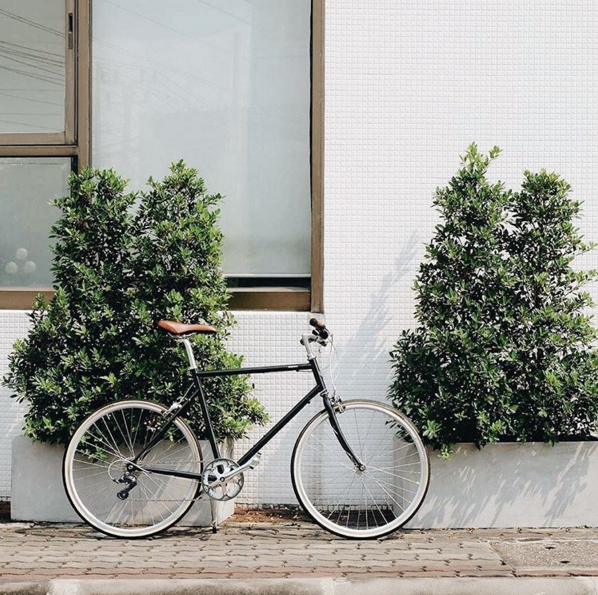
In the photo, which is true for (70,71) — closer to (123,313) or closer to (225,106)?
(225,106)

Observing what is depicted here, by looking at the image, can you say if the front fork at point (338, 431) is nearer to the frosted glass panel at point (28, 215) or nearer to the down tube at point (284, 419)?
the down tube at point (284, 419)

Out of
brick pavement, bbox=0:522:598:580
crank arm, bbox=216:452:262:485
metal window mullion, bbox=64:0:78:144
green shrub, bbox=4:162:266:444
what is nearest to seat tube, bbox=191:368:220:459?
crank arm, bbox=216:452:262:485

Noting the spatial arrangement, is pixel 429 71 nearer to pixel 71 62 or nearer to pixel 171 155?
pixel 171 155

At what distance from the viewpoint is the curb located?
4.74 meters

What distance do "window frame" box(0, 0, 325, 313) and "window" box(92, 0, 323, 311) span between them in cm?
2

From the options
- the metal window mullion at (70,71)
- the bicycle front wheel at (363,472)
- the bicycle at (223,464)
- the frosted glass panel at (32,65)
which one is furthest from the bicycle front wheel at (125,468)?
the frosted glass panel at (32,65)

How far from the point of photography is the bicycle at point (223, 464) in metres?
5.81

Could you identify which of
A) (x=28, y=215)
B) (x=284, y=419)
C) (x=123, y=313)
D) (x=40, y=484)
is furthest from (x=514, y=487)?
(x=28, y=215)

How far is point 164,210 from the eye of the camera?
6164mm

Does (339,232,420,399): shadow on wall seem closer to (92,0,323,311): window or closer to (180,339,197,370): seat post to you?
(92,0,323,311): window

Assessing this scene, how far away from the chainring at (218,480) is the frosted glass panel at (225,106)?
1510 millimetres

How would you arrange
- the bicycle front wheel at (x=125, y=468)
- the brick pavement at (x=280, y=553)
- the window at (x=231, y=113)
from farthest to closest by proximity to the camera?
the window at (x=231, y=113) < the bicycle front wheel at (x=125, y=468) < the brick pavement at (x=280, y=553)

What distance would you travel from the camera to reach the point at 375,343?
6.68 m

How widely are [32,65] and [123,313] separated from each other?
2055 millimetres
